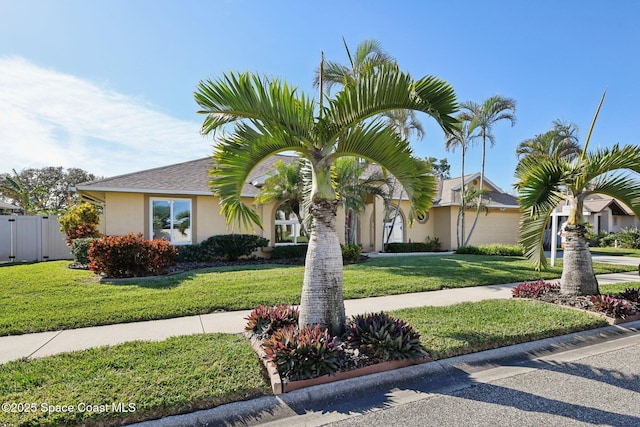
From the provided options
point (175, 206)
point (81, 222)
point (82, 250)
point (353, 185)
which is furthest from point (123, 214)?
point (353, 185)

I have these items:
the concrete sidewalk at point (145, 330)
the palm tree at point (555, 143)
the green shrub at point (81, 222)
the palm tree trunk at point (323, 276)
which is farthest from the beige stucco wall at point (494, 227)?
the green shrub at point (81, 222)

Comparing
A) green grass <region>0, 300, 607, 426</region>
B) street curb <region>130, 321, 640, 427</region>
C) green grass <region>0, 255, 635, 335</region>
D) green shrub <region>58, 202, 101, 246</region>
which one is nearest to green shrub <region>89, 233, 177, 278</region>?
green grass <region>0, 255, 635, 335</region>

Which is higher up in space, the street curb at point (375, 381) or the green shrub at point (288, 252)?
the green shrub at point (288, 252)

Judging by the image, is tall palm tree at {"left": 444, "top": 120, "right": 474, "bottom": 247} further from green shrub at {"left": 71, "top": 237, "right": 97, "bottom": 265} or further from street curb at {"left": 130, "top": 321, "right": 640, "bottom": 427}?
green shrub at {"left": 71, "top": 237, "right": 97, "bottom": 265}

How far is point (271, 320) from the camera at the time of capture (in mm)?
4742

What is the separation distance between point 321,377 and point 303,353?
0.31 metres

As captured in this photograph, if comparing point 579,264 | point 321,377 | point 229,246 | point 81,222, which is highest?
point 81,222

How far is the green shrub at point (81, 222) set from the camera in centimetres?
1270

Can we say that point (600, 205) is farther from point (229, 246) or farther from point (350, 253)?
point (229, 246)

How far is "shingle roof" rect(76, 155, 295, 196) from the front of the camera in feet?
42.6

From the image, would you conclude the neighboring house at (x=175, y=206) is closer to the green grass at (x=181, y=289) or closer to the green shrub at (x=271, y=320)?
the green grass at (x=181, y=289)

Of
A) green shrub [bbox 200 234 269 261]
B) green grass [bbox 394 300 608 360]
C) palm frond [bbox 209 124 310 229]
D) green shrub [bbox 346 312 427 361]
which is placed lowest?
green grass [bbox 394 300 608 360]

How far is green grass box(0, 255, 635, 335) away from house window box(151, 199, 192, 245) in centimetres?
355

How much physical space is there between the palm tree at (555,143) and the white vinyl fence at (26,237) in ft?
79.4
